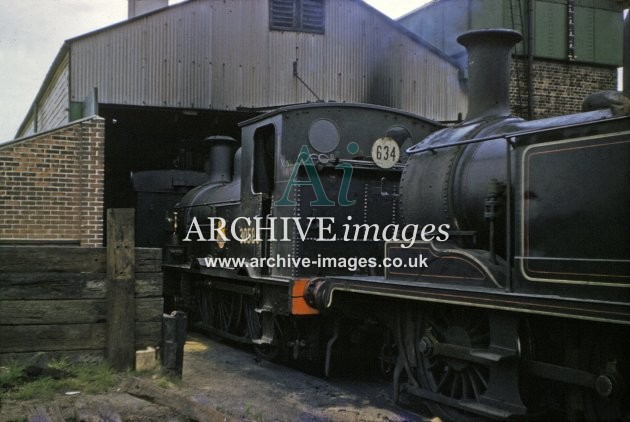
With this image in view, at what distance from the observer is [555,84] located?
15.3 m

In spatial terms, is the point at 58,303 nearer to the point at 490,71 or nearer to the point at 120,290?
the point at 120,290

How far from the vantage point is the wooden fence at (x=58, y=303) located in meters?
6.05

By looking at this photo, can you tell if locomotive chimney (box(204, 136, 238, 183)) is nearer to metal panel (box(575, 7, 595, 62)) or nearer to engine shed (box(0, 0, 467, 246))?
engine shed (box(0, 0, 467, 246))

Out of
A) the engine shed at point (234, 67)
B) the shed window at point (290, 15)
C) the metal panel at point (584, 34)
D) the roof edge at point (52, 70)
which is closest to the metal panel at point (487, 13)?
the engine shed at point (234, 67)

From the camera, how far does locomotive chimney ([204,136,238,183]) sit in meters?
11.8

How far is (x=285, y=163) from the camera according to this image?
7.59 metres

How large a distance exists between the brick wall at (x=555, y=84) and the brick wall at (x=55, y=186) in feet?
31.1

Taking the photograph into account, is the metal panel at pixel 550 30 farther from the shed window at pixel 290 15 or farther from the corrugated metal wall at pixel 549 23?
the shed window at pixel 290 15

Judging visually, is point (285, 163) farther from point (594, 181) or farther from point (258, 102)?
point (258, 102)

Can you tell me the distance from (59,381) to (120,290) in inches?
37.1

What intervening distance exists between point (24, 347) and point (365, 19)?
10.2 metres

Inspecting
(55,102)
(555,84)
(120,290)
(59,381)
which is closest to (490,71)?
(120,290)

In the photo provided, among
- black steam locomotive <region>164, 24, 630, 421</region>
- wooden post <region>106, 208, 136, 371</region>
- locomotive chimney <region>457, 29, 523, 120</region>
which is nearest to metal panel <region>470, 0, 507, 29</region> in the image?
black steam locomotive <region>164, 24, 630, 421</region>

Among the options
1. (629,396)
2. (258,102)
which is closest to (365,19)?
(258,102)
